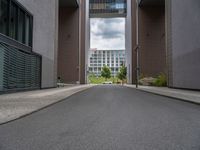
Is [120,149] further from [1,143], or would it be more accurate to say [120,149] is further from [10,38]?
[10,38]

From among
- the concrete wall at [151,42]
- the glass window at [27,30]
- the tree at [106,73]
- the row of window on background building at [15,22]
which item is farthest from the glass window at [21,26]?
the tree at [106,73]

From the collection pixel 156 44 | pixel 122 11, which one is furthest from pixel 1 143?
pixel 122 11

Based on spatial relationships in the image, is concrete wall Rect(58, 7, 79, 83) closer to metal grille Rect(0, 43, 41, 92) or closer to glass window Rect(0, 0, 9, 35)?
metal grille Rect(0, 43, 41, 92)

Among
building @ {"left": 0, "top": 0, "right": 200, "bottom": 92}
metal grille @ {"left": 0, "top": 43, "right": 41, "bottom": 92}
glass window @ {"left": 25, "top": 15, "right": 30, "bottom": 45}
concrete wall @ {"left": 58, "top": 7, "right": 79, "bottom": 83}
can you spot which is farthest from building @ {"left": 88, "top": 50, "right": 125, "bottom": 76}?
glass window @ {"left": 25, "top": 15, "right": 30, "bottom": 45}

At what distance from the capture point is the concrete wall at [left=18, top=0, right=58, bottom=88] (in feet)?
64.6

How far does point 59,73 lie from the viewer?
46781mm

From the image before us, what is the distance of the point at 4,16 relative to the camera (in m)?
14.5

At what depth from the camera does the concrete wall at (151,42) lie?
44.7 meters

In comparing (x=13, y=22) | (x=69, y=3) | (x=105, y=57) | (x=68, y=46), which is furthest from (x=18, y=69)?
(x=105, y=57)

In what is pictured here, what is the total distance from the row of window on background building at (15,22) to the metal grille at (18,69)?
97 cm

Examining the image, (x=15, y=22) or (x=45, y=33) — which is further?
(x=45, y=33)

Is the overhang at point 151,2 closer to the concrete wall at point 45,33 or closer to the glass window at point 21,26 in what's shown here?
the concrete wall at point 45,33

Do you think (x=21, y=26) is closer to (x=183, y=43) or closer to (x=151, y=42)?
(x=183, y=43)

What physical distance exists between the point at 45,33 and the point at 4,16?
7934 millimetres
